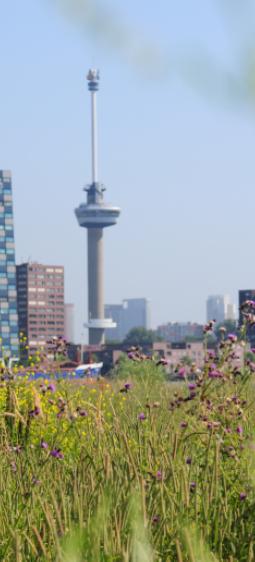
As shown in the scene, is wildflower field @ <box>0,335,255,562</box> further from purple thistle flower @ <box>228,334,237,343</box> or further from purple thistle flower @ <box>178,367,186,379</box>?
purple thistle flower @ <box>228,334,237,343</box>

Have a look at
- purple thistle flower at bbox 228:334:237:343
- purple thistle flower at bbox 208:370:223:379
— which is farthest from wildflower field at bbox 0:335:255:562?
purple thistle flower at bbox 228:334:237:343

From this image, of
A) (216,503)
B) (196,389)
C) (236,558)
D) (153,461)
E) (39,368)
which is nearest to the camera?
(236,558)

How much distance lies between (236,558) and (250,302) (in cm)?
303

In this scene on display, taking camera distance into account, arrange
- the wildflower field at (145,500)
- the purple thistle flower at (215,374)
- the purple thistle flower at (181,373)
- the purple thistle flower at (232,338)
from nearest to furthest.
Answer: the wildflower field at (145,500) → the purple thistle flower at (215,374) → the purple thistle flower at (181,373) → the purple thistle flower at (232,338)

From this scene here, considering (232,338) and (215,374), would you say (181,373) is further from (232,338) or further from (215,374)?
(232,338)

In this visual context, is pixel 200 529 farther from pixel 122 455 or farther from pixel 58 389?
Answer: pixel 58 389

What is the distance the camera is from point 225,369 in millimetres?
7262

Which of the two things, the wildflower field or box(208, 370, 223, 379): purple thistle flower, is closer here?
the wildflower field

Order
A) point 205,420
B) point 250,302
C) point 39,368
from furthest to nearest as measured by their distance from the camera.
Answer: point 39,368, point 250,302, point 205,420

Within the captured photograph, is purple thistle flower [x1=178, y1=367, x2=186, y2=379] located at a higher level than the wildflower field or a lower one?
Result: higher

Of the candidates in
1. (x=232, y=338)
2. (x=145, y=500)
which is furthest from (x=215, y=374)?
(x=145, y=500)

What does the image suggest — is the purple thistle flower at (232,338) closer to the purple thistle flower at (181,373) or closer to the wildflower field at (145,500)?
the wildflower field at (145,500)

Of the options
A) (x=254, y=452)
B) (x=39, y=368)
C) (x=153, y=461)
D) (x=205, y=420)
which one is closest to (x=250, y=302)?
(x=205, y=420)

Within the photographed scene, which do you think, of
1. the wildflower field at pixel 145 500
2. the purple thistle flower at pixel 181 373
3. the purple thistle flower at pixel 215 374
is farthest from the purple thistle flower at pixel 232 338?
the purple thistle flower at pixel 215 374
